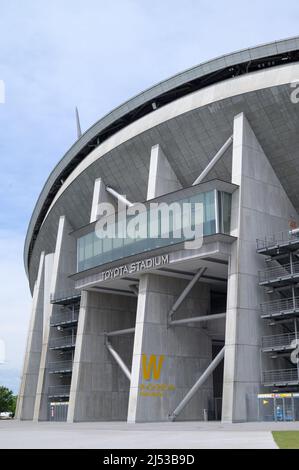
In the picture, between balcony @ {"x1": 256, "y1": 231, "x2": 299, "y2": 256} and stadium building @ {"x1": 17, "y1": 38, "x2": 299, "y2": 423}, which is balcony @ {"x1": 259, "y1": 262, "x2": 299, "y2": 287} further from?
balcony @ {"x1": 256, "y1": 231, "x2": 299, "y2": 256}

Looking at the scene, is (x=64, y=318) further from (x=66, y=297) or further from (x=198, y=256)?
(x=198, y=256)

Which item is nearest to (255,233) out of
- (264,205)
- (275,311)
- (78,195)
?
(264,205)

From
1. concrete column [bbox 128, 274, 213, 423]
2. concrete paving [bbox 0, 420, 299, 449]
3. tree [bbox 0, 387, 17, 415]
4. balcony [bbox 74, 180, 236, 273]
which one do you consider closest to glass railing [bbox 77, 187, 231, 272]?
balcony [bbox 74, 180, 236, 273]

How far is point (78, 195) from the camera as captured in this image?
4991 centimetres

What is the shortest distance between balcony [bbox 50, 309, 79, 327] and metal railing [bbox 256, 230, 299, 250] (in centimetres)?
2008

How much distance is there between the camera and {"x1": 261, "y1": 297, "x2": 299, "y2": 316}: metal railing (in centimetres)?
3224

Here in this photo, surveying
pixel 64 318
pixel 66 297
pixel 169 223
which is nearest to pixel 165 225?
pixel 169 223

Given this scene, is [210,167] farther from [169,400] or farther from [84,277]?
[169,400]

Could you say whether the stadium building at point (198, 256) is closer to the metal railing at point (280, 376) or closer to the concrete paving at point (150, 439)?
the metal railing at point (280, 376)

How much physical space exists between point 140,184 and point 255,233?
499 inches

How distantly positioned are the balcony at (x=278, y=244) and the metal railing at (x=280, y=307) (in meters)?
2.84

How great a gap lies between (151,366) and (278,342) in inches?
315

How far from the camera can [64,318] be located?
2026 inches
